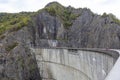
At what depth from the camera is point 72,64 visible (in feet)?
145

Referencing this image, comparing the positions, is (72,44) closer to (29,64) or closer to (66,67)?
(29,64)

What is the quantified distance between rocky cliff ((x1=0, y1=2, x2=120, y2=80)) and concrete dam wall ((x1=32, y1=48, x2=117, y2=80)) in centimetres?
464

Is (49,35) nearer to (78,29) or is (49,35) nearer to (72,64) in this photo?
(78,29)

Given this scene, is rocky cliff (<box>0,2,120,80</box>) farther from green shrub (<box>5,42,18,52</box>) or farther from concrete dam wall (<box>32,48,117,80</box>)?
concrete dam wall (<box>32,48,117,80</box>)

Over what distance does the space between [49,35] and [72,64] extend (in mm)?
44007

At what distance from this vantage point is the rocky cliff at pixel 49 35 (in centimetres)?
7219

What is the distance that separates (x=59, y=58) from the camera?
177 feet

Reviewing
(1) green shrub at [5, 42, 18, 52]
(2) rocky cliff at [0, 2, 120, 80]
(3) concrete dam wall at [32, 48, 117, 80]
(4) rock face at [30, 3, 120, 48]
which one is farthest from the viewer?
(4) rock face at [30, 3, 120, 48]

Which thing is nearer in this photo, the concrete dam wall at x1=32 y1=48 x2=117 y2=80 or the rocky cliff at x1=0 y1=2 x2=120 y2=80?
the concrete dam wall at x1=32 y1=48 x2=117 y2=80

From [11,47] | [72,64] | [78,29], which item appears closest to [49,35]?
[78,29]

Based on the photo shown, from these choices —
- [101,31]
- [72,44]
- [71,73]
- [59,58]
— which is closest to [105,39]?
[101,31]

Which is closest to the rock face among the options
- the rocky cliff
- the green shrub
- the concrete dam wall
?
the rocky cliff

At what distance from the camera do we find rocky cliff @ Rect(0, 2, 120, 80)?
7219cm

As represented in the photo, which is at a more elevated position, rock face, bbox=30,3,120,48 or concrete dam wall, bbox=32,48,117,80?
rock face, bbox=30,3,120,48
